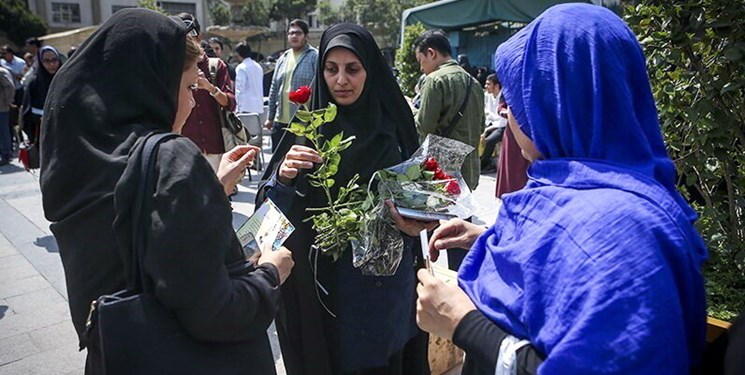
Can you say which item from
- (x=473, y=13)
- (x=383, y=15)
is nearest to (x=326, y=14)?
(x=383, y=15)

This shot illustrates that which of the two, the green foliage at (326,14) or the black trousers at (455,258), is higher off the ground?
the black trousers at (455,258)

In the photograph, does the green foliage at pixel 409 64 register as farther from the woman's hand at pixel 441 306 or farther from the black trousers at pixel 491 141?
the woman's hand at pixel 441 306

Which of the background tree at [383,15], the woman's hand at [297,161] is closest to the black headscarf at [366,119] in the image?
the woman's hand at [297,161]

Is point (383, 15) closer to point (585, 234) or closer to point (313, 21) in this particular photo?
point (313, 21)

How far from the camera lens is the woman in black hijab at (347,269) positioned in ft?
7.23

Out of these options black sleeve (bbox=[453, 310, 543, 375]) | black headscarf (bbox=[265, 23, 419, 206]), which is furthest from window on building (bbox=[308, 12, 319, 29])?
black sleeve (bbox=[453, 310, 543, 375])

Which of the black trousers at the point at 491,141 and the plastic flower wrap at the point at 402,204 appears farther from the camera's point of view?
the black trousers at the point at 491,141

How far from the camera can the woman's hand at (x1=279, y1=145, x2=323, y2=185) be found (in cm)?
198

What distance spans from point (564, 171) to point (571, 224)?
127 millimetres

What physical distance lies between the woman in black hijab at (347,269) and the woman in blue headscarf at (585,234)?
0.94 m

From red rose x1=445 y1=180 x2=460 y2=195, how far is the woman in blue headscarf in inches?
24.3

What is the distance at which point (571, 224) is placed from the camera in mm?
1054

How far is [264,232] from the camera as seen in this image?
5.64ft

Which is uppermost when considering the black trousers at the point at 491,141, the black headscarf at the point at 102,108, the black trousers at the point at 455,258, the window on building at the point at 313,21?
the black headscarf at the point at 102,108
